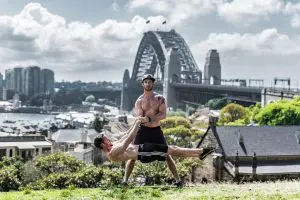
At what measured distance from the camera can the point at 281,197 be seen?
12.3 meters

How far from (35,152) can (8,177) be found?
4635 centimetres

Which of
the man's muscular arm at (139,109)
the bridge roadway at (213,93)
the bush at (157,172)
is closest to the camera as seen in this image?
the man's muscular arm at (139,109)

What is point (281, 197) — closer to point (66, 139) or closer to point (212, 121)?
point (212, 121)

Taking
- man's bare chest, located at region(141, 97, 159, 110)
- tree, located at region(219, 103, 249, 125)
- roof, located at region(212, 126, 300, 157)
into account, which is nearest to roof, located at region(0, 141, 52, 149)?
tree, located at region(219, 103, 249, 125)

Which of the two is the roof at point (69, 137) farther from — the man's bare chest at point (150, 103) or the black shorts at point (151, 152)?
the black shorts at point (151, 152)

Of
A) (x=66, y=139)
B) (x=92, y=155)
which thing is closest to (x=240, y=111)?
(x=66, y=139)

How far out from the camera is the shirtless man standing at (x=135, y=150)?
1292 centimetres

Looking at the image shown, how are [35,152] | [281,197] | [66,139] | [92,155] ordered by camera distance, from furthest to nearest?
[66,139], [35,152], [92,155], [281,197]

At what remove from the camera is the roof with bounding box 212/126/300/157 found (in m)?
39.7

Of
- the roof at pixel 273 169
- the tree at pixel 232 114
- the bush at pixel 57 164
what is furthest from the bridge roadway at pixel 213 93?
the bush at pixel 57 164

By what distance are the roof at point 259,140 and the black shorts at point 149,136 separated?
25677 mm

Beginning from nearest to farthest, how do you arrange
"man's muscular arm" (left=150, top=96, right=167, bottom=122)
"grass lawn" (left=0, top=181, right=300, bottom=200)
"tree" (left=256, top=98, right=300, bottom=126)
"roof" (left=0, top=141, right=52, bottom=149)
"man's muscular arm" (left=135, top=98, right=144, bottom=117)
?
"grass lawn" (left=0, top=181, right=300, bottom=200)
"man's muscular arm" (left=150, top=96, right=167, bottom=122)
"man's muscular arm" (left=135, top=98, right=144, bottom=117)
"roof" (left=0, top=141, right=52, bottom=149)
"tree" (left=256, top=98, right=300, bottom=126)

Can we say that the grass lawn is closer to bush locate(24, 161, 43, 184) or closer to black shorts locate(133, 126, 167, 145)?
black shorts locate(133, 126, 167, 145)

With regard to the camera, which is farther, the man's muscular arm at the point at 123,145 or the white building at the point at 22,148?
the white building at the point at 22,148
